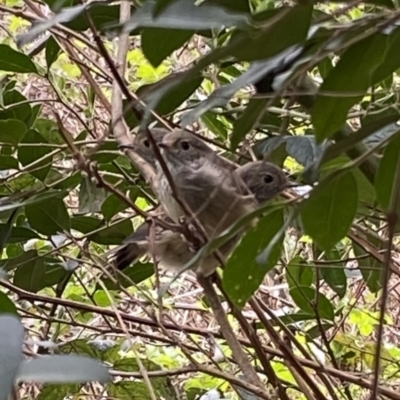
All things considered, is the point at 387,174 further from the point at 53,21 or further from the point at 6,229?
the point at 6,229

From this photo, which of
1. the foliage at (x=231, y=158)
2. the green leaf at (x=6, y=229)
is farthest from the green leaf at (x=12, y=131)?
the green leaf at (x=6, y=229)

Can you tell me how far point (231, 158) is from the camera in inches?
62.5

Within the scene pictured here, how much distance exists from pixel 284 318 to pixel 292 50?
2.90 feet

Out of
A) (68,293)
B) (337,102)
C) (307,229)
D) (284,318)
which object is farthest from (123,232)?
(337,102)

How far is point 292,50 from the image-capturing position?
48 centimetres

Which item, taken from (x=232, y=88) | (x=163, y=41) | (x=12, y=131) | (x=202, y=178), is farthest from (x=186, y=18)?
(x=202, y=178)

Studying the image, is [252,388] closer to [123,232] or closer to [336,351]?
[123,232]

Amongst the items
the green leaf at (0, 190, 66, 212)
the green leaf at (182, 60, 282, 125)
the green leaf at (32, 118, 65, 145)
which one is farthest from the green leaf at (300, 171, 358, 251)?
the green leaf at (32, 118, 65, 145)

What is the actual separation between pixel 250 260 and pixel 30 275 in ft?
1.83

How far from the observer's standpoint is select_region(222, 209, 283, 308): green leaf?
0.57 meters

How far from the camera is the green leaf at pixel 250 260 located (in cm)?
57

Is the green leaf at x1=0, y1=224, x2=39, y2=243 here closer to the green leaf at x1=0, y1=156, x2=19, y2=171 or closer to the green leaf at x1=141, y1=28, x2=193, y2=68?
the green leaf at x1=0, y1=156, x2=19, y2=171

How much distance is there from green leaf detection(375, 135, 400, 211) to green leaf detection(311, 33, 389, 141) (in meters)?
0.05

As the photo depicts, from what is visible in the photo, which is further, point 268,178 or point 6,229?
point 268,178
